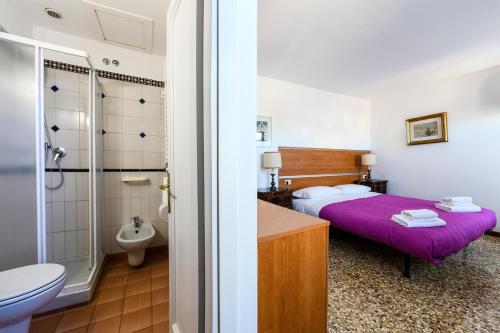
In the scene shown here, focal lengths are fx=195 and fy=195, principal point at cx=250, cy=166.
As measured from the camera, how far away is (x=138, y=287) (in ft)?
5.94

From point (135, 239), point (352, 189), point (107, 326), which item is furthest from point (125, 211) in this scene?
point (352, 189)

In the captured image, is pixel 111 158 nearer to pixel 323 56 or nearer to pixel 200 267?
pixel 200 267

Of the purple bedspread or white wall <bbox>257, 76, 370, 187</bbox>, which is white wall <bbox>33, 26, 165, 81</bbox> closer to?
white wall <bbox>257, 76, 370, 187</bbox>

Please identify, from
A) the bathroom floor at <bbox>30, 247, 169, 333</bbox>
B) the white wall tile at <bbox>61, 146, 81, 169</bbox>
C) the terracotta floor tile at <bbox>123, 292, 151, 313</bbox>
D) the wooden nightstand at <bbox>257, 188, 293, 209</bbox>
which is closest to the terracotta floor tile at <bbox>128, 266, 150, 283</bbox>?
the bathroom floor at <bbox>30, 247, 169, 333</bbox>

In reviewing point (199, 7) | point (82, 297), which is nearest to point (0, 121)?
point (82, 297)

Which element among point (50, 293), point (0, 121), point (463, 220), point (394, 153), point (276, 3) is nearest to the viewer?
point (50, 293)

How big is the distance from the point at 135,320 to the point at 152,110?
218 centimetres

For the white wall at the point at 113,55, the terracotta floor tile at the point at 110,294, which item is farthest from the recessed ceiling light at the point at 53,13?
the terracotta floor tile at the point at 110,294

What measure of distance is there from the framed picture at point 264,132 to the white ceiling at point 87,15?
5.64ft

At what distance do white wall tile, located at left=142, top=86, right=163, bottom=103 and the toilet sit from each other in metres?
1.97

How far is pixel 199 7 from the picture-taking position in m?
0.70

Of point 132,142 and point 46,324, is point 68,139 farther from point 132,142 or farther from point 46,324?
point 46,324

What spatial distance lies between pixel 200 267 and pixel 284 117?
312cm

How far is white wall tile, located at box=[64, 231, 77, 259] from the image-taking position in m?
2.05
